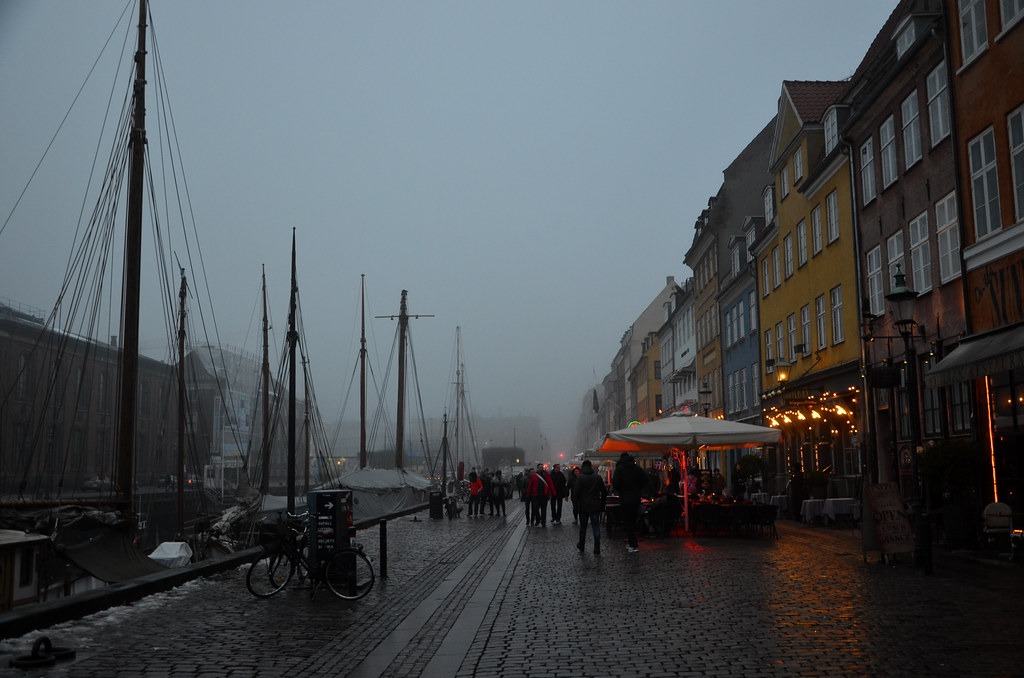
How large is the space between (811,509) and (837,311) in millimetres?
6021

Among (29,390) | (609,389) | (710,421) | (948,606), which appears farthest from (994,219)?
(609,389)

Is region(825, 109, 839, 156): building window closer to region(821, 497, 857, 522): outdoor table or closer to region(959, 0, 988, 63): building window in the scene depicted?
region(959, 0, 988, 63): building window

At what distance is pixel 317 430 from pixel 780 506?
23593 millimetres

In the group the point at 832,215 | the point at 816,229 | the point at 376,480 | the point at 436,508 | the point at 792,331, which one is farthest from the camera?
the point at 376,480

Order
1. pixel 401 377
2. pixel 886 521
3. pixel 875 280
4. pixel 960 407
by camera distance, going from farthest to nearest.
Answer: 1. pixel 401 377
2. pixel 875 280
3. pixel 960 407
4. pixel 886 521

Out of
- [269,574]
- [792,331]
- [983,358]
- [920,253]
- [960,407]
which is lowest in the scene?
[269,574]

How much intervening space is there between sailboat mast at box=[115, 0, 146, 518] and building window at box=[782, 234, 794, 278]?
23.0 meters

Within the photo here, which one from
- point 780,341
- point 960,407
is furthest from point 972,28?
point 780,341

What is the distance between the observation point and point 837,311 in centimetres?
2978

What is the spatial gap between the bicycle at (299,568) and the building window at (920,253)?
14.0 meters

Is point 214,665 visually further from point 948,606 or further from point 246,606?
point 948,606

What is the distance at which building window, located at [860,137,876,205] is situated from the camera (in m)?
26.1

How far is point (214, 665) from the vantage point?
8.81 meters

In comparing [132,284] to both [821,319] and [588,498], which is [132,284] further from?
[821,319]
